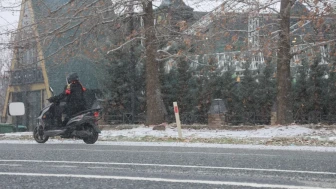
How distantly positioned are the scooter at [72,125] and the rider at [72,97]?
8.2 inches

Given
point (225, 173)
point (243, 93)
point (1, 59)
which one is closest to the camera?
point (225, 173)

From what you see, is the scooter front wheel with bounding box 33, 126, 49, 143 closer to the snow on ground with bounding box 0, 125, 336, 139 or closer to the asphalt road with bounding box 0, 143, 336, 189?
the snow on ground with bounding box 0, 125, 336, 139

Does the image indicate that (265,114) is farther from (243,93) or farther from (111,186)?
(111,186)

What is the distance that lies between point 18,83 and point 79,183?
28.8m

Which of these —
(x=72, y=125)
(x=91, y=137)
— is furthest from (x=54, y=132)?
(x=91, y=137)

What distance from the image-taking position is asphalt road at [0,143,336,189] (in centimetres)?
522

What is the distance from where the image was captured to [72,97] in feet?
40.1

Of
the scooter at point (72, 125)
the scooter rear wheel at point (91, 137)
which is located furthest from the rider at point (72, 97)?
the scooter rear wheel at point (91, 137)

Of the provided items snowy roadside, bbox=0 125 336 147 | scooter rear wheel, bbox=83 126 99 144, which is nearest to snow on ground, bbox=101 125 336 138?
snowy roadside, bbox=0 125 336 147

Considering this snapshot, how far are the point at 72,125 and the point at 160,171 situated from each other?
6.17 m

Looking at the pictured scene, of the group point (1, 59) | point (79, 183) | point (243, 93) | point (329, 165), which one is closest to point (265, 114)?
point (243, 93)

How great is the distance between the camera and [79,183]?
205 inches

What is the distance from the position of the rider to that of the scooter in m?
0.21

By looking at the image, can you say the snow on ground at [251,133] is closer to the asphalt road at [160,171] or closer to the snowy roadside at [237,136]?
the snowy roadside at [237,136]
